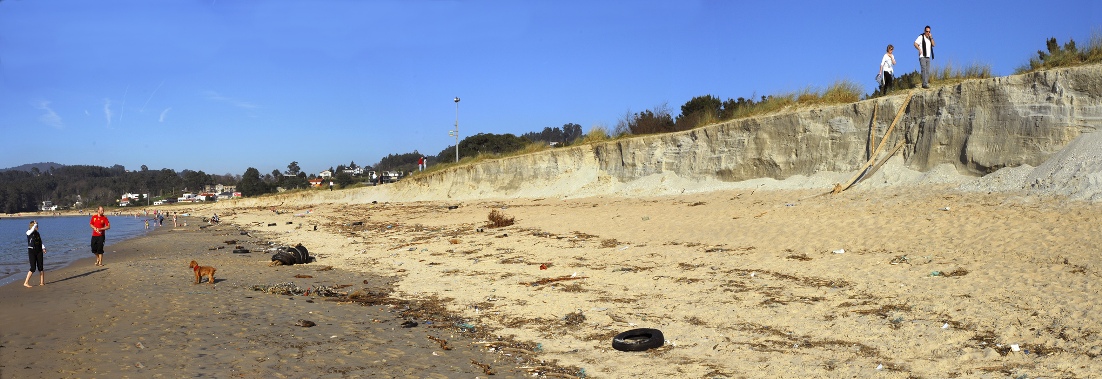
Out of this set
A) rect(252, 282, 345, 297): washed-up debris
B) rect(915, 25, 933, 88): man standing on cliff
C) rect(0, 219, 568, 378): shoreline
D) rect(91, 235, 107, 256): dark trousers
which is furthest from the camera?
rect(915, 25, 933, 88): man standing on cliff

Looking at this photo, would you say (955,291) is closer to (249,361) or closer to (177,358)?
(249,361)

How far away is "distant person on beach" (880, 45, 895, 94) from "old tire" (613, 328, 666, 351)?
15035 millimetres

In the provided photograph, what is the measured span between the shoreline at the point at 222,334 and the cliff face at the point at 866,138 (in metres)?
12.7

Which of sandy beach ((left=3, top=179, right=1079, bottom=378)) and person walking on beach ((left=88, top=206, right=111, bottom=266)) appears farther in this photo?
person walking on beach ((left=88, top=206, right=111, bottom=266))

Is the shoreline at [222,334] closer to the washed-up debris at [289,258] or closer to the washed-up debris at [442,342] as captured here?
the washed-up debris at [442,342]

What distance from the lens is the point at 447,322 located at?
810 cm

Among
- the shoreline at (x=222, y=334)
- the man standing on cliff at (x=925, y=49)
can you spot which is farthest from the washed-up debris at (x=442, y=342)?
the man standing on cliff at (x=925, y=49)

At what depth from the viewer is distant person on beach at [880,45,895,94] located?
61.0 feet

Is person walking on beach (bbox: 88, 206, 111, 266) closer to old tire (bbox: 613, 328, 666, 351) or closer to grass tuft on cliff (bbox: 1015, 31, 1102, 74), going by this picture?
old tire (bbox: 613, 328, 666, 351)

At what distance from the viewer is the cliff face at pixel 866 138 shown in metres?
14.2

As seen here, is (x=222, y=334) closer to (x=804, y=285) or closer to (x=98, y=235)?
(x=804, y=285)

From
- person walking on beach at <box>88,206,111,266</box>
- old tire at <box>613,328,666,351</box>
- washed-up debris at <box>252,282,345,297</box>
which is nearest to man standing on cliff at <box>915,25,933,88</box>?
old tire at <box>613,328,666,351</box>

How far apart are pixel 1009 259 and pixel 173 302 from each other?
10690mm

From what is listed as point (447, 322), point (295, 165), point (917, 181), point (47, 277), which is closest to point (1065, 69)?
point (917, 181)
